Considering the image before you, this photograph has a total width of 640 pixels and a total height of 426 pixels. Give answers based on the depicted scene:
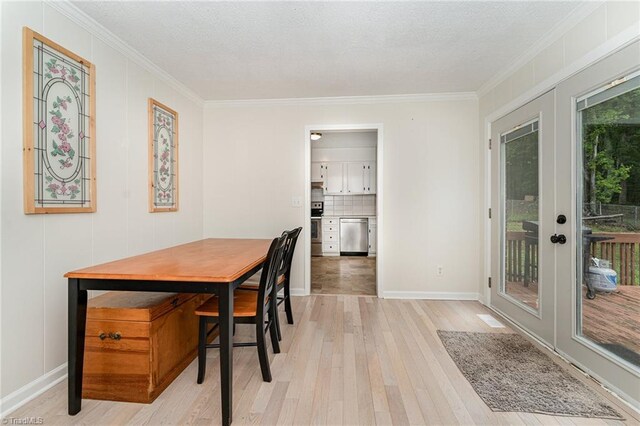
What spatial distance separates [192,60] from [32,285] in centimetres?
211

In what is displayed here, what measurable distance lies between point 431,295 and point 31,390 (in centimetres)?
351

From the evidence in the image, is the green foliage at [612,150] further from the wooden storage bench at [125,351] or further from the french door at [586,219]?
the wooden storage bench at [125,351]

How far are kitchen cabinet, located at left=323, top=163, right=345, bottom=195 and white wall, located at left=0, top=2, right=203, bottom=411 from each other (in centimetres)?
408

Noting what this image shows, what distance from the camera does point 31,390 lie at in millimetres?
1671

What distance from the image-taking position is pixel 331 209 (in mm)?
6930

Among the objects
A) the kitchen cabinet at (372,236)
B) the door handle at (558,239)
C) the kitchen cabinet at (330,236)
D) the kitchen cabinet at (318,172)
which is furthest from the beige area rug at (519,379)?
the kitchen cabinet at (318,172)

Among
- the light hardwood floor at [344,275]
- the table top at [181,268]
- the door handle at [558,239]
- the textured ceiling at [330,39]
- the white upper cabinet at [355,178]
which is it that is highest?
the textured ceiling at [330,39]

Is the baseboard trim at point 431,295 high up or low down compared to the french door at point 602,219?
down

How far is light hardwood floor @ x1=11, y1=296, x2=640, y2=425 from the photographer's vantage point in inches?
59.6

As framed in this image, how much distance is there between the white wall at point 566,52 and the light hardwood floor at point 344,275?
5.80ft

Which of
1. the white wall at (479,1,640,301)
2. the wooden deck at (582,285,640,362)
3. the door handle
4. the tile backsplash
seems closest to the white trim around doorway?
the white wall at (479,1,640,301)

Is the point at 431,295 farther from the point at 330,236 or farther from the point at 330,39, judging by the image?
the point at 330,236

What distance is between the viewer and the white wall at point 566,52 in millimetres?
1664

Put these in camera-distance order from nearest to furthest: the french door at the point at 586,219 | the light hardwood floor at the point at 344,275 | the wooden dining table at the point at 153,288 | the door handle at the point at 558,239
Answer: the wooden dining table at the point at 153,288
the french door at the point at 586,219
the door handle at the point at 558,239
the light hardwood floor at the point at 344,275
